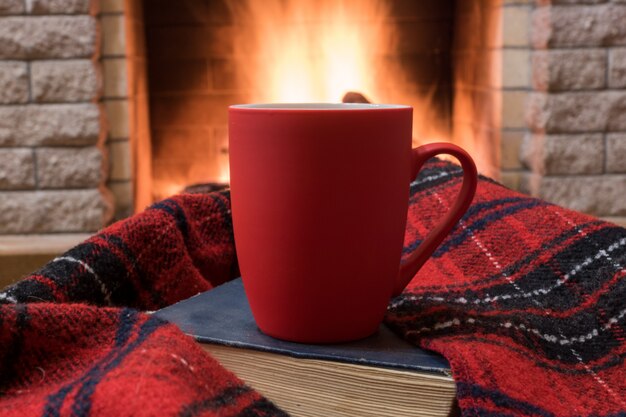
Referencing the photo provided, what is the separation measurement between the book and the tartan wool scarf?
16mm

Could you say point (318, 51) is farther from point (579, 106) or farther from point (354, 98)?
point (354, 98)

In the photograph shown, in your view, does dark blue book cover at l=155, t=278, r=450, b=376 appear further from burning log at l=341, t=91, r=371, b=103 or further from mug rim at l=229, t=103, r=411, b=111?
burning log at l=341, t=91, r=371, b=103

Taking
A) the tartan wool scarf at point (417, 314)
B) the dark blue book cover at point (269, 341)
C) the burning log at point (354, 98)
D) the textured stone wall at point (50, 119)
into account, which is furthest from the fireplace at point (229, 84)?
the dark blue book cover at point (269, 341)

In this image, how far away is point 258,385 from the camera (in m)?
0.47

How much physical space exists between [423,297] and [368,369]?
0.39 ft

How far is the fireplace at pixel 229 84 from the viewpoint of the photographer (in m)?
1.66

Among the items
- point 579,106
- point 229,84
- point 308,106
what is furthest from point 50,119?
point 308,106

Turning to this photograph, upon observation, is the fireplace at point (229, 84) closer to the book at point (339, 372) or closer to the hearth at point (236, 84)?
the hearth at point (236, 84)

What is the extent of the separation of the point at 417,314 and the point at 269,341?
10 cm

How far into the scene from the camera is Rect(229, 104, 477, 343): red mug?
0.46 m

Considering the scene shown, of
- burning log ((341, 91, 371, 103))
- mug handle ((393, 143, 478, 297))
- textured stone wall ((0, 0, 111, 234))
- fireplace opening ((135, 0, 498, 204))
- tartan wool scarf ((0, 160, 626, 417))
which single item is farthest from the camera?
fireplace opening ((135, 0, 498, 204))

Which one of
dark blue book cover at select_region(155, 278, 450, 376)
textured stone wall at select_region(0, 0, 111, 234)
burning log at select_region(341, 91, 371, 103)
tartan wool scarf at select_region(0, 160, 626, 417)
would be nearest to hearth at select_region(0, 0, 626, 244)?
textured stone wall at select_region(0, 0, 111, 234)

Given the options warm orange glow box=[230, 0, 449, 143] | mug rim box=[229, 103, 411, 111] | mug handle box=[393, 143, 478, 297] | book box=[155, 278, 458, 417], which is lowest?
book box=[155, 278, 458, 417]

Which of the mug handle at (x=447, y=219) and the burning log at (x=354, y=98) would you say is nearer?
the mug handle at (x=447, y=219)
